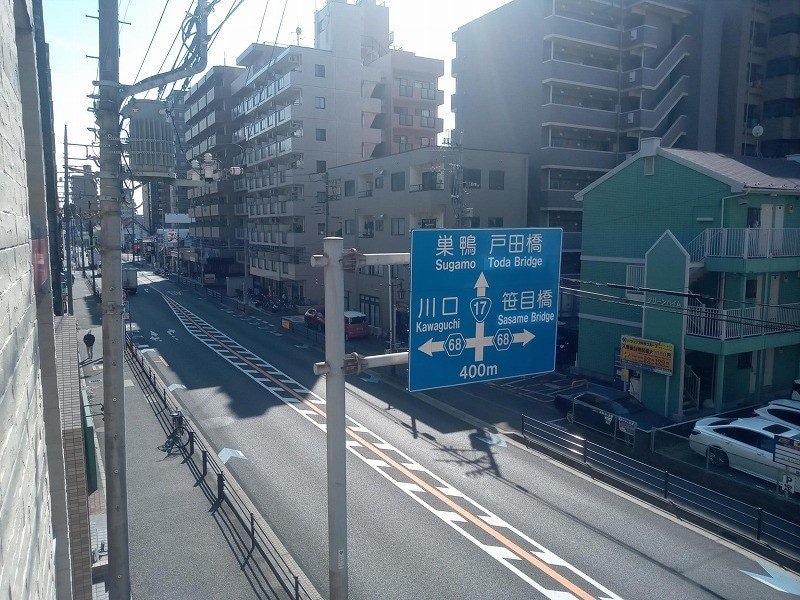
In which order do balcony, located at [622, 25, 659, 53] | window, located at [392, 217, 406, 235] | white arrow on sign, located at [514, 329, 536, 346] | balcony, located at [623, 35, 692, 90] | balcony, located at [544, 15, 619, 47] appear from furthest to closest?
1. balcony, located at [623, 35, 692, 90]
2. balcony, located at [622, 25, 659, 53]
3. balcony, located at [544, 15, 619, 47]
4. window, located at [392, 217, 406, 235]
5. white arrow on sign, located at [514, 329, 536, 346]

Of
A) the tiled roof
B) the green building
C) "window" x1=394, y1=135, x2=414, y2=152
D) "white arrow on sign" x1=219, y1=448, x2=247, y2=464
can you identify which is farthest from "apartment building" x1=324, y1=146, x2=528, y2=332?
"white arrow on sign" x1=219, y1=448, x2=247, y2=464

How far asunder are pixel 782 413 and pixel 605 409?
5781 millimetres

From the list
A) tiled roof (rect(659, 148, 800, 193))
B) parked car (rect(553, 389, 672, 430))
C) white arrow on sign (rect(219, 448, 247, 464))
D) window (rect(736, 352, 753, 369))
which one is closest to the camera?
white arrow on sign (rect(219, 448, 247, 464))

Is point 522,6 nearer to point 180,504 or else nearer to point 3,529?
point 180,504

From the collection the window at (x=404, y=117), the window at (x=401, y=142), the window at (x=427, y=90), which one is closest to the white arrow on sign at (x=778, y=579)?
the window at (x=401, y=142)

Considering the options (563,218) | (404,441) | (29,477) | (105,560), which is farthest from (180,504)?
(563,218)

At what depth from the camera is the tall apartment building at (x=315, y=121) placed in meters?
50.0

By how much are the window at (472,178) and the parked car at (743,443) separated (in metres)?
20.0

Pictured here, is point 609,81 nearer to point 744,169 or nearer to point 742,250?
point 744,169

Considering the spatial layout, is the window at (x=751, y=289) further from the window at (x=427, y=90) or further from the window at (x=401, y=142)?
the window at (x=427, y=90)

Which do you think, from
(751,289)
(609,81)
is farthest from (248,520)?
(609,81)

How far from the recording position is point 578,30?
38344 mm

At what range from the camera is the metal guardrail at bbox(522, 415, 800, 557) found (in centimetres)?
1343

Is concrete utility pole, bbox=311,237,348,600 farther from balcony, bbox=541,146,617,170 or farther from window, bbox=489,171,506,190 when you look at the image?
balcony, bbox=541,146,617,170
